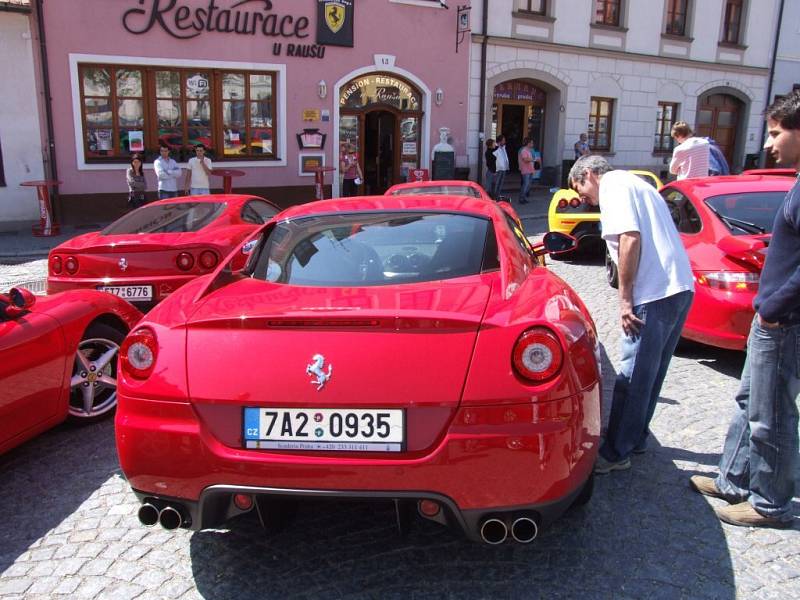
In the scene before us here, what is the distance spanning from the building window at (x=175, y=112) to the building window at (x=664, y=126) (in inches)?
536

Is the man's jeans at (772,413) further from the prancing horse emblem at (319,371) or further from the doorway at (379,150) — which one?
the doorway at (379,150)

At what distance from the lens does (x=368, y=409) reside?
2.34 m

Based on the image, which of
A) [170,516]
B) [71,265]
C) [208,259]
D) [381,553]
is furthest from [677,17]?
[170,516]

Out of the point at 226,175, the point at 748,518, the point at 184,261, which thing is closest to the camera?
the point at 748,518

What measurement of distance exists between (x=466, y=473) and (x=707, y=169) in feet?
30.1

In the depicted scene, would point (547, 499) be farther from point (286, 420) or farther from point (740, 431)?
point (740, 431)

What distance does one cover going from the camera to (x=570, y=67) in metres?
20.9

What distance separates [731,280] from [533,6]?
57.1 ft

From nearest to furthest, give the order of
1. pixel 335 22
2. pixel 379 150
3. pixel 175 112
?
pixel 175 112
pixel 335 22
pixel 379 150

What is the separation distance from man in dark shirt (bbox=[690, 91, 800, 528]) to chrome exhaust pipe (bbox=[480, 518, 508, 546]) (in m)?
1.39

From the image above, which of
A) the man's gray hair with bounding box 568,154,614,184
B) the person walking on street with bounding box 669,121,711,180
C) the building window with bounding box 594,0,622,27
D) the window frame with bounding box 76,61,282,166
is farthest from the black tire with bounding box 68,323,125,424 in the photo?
the building window with bounding box 594,0,622,27

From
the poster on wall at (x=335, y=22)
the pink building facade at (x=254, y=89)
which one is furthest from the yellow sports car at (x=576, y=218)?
the poster on wall at (x=335, y=22)

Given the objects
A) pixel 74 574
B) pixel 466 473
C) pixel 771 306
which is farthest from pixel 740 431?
pixel 74 574

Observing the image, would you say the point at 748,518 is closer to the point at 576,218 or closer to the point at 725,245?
the point at 725,245
